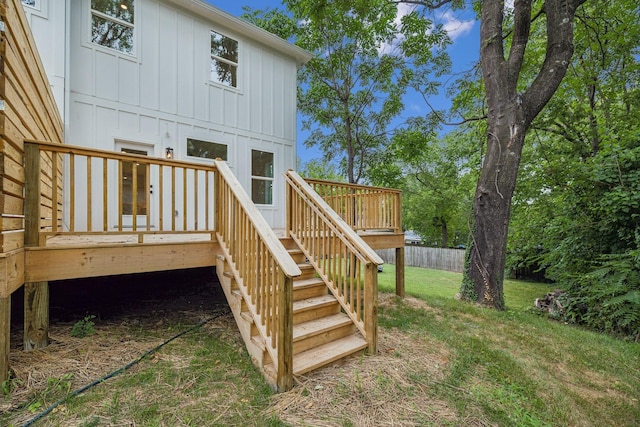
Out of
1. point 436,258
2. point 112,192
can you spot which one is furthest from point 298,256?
point 436,258

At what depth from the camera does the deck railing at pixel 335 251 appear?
310 centimetres

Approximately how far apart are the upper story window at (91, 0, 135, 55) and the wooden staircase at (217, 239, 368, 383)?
4.92 metres

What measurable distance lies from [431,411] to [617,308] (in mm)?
4925

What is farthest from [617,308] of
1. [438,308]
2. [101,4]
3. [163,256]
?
[101,4]

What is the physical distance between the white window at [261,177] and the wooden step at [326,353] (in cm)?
452

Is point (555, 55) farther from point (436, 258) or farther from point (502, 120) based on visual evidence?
point (436, 258)

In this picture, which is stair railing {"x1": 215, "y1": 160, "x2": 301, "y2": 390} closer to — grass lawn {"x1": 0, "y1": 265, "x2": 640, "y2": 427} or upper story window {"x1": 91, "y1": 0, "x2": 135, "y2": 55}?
grass lawn {"x1": 0, "y1": 265, "x2": 640, "y2": 427}

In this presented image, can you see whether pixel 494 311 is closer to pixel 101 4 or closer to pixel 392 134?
pixel 392 134

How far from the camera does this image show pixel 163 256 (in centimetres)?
314

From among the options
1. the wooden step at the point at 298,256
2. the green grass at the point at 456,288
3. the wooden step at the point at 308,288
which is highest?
the wooden step at the point at 298,256

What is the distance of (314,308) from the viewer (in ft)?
10.8

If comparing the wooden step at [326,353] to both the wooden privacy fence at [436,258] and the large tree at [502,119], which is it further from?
the wooden privacy fence at [436,258]

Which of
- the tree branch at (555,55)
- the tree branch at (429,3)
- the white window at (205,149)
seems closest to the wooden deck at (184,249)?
the white window at (205,149)

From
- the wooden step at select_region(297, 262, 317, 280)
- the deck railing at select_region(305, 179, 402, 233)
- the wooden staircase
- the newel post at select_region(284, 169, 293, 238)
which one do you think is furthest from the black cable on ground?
the deck railing at select_region(305, 179, 402, 233)
